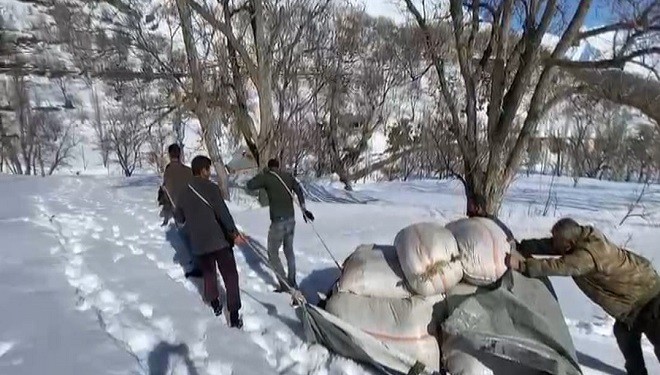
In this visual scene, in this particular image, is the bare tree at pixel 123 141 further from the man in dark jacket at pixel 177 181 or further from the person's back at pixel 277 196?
the person's back at pixel 277 196

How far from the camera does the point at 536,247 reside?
475 cm

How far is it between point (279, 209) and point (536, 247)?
9.60 feet

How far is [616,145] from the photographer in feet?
149

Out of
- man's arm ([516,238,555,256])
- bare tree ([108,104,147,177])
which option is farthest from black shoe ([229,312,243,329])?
bare tree ([108,104,147,177])

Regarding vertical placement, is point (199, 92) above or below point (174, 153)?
above

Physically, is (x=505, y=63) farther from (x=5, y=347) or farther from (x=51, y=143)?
(x=51, y=143)

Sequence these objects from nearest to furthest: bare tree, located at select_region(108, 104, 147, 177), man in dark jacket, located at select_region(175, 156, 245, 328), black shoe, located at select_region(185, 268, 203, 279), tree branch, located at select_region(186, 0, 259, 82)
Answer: man in dark jacket, located at select_region(175, 156, 245, 328)
black shoe, located at select_region(185, 268, 203, 279)
tree branch, located at select_region(186, 0, 259, 82)
bare tree, located at select_region(108, 104, 147, 177)

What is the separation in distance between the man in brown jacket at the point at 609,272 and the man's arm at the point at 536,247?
19 cm

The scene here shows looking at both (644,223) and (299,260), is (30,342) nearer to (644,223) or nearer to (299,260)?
(299,260)

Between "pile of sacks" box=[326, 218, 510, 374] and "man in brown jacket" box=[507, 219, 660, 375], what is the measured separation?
0.26 meters

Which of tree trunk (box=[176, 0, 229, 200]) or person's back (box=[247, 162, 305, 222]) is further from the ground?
tree trunk (box=[176, 0, 229, 200])

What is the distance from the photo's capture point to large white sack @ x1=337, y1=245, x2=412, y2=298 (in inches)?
188

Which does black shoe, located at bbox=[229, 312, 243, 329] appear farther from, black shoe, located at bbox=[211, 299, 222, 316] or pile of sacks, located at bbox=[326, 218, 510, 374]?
pile of sacks, located at bbox=[326, 218, 510, 374]

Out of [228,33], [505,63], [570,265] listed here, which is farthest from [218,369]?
[228,33]
